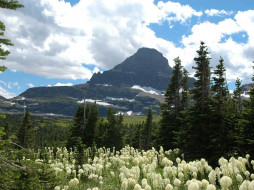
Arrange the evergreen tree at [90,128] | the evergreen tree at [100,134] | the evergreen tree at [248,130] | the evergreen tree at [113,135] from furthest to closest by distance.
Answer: the evergreen tree at [100,134] → the evergreen tree at [113,135] → the evergreen tree at [90,128] → the evergreen tree at [248,130]

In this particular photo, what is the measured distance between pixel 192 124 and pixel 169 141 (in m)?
9.23

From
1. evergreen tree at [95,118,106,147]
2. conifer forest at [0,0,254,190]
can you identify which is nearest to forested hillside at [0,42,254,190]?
conifer forest at [0,0,254,190]

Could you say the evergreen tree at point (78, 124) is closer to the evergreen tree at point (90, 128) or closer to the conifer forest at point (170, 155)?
the conifer forest at point (170, 155)

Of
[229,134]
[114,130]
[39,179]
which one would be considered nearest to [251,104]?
[229,134]

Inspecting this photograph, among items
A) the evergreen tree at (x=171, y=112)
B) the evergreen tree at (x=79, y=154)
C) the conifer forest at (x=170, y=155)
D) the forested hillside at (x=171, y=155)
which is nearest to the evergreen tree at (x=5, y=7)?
the conifer forest at (x=170, y=155)

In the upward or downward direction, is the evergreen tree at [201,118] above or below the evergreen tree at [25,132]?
above

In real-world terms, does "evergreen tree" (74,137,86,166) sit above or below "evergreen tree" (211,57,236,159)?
below

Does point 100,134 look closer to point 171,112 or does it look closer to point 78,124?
point 78,124

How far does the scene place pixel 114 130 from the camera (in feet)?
151

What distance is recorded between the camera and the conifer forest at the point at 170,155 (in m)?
6.79

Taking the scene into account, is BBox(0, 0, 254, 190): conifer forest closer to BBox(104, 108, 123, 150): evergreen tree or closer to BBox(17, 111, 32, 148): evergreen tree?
BBox(17, 111, 32, 148): evergreen tree

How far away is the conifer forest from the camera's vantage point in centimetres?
679

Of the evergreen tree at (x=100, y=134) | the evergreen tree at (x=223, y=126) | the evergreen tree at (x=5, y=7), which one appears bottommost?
the evergreen tree at (x=100, y=134)

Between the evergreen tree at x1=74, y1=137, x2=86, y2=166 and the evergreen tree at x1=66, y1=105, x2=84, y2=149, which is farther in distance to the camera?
the evergreen tree at x1=66, y1=105, x2=84, y2=149
